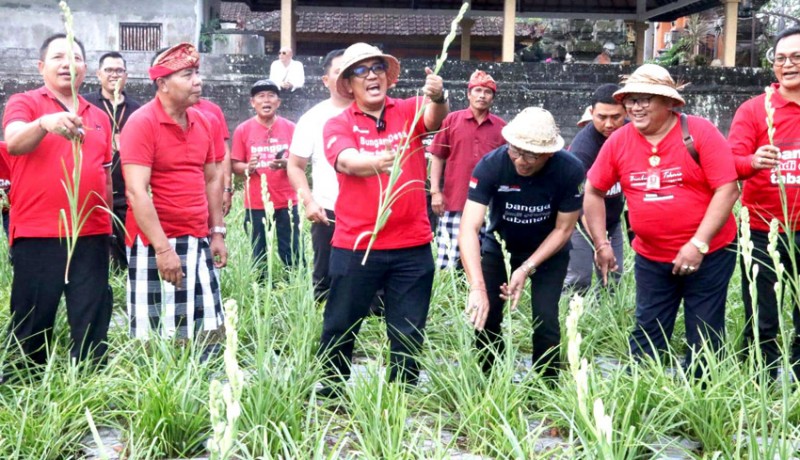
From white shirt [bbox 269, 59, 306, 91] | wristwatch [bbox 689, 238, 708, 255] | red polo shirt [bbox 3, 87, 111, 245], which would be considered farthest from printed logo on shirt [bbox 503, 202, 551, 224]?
white shirt [bbox 269, 59, 306, 91]

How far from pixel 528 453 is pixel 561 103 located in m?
12.0

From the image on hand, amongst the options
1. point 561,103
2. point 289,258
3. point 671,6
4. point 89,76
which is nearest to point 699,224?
point 289,258

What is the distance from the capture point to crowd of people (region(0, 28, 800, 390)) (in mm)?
4398

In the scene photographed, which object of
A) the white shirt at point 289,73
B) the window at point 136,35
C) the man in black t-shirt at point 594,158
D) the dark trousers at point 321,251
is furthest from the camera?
the window at point 136,35

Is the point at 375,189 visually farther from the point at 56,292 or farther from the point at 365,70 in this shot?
the point at 56,292

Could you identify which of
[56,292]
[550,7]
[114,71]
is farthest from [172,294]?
[550,7]

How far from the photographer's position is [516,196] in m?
4.63

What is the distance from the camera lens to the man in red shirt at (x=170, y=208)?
4.55 m

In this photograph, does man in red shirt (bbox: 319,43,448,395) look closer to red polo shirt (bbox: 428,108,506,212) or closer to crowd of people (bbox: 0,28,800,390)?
crowd of people (bbox: 0,28,800,390)

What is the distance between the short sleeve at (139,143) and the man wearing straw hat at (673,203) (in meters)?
2.19

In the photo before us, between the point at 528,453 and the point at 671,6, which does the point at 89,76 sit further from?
the point at 528,453

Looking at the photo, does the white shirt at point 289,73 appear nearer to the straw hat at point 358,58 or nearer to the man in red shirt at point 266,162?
the man in red shirt at point 266,162

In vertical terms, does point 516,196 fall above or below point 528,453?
above

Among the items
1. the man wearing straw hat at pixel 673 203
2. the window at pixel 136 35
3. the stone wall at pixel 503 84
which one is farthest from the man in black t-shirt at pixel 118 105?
the window at pixel 136 35
